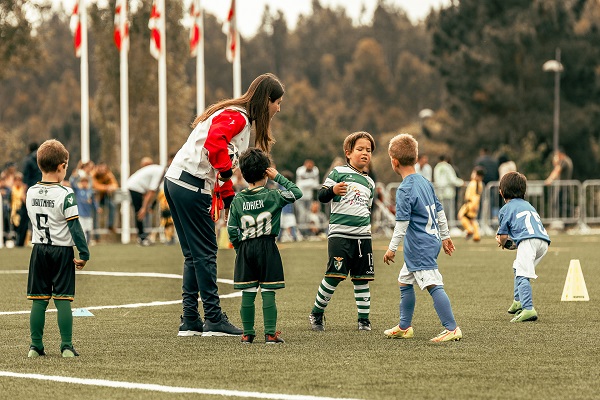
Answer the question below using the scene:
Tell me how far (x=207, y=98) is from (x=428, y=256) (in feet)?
300

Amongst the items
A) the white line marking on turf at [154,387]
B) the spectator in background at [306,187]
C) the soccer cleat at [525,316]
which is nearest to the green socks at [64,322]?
the white line marking on turf at [154,387]

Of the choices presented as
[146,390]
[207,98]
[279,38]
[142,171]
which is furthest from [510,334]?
[279,38]

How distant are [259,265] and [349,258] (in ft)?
3.77

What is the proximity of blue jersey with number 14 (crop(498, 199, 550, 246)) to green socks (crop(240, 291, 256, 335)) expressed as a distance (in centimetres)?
291

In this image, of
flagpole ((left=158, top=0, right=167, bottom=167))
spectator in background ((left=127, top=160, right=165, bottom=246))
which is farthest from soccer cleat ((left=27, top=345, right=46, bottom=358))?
flagpole ((left=158, top=0, right=167, bottom=167))

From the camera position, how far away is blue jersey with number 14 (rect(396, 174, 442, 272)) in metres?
9.22

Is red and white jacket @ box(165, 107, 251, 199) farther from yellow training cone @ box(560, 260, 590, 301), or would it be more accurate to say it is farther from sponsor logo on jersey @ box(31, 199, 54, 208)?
yellow training cone @ box(560, 260, 590, 301)

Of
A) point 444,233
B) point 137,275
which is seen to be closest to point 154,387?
point 444,233

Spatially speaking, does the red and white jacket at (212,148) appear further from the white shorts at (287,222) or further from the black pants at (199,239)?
the white shorts at (287,222)

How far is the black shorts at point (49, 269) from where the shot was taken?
8.42 metres

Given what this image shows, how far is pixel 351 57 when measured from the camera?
111m

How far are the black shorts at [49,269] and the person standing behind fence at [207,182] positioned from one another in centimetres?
142

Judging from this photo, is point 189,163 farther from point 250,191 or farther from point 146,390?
point 146,390

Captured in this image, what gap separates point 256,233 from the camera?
9203mm
